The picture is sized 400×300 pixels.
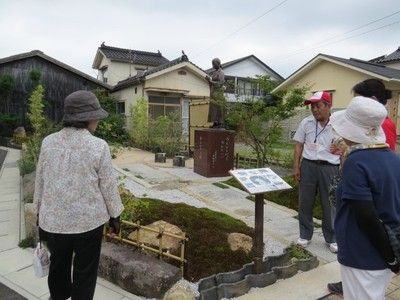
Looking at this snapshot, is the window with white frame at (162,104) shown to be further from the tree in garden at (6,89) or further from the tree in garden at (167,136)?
the tree in garden at (6,89)

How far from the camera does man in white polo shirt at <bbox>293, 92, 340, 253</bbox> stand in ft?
13.2

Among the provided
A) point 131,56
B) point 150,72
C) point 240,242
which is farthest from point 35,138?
point 131,56

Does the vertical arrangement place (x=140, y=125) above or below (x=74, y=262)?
above

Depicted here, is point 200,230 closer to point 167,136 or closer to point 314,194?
point 314,194

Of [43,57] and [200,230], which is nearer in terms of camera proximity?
[200,230]

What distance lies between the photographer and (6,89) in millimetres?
18156

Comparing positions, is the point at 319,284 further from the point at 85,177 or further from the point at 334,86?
the point at 334,86

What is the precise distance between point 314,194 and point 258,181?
4.03ft

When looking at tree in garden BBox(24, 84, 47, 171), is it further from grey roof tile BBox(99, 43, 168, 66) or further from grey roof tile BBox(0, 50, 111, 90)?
grey roof tile BBox(99, 43, 168, 66)

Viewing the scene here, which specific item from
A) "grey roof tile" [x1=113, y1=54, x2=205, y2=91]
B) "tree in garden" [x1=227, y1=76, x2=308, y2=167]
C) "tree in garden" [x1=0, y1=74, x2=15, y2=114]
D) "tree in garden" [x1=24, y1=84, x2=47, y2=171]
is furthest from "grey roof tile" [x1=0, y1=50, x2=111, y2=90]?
"tree in garden" [x1=227, y1=76, x2=308, y2=167]

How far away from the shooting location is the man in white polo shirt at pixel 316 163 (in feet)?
13.2

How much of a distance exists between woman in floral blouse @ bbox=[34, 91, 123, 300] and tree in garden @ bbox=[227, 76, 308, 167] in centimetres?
594

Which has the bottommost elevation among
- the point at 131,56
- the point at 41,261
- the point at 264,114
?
the point at 41,261

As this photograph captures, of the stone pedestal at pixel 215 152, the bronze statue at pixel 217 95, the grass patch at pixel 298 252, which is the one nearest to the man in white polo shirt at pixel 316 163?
the grass patch at pixel 298 252
